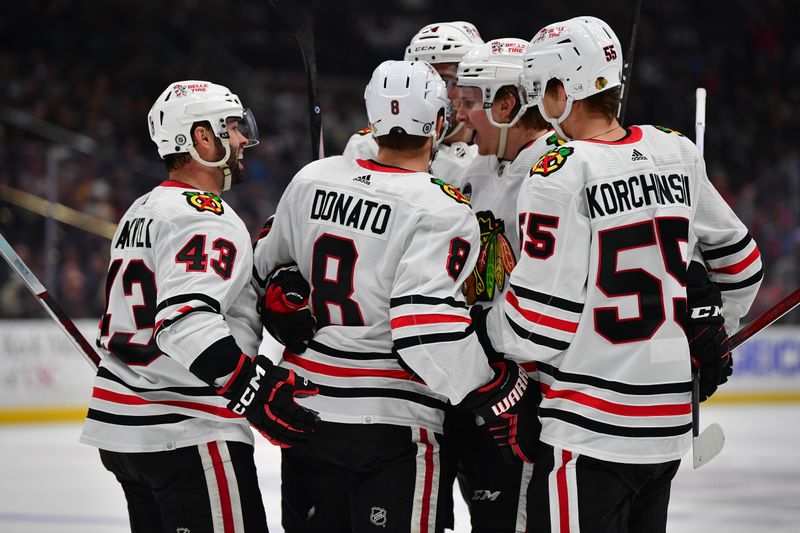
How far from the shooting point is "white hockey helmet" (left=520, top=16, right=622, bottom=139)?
2.53 metres

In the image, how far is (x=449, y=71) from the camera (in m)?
3.56

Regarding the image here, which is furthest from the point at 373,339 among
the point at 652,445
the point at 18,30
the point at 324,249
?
the point at 18,30

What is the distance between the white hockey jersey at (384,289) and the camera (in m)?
2.59

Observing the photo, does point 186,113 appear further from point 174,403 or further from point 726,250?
point 726,250

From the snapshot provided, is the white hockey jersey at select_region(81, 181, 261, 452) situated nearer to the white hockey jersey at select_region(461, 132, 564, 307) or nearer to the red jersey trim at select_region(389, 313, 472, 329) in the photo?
the red jersey trim at select_region(389, 313, 472, 329)

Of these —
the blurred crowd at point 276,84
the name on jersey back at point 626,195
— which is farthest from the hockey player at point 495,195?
the blurred crowd at point 276,84

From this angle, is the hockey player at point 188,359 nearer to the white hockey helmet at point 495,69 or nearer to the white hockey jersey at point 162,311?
the white hockey jersey at point 162,311

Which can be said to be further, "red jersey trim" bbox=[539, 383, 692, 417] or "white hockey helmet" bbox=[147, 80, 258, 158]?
"white hockey helmet" bbox=[147, 80, 258, 158]

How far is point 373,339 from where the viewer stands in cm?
277

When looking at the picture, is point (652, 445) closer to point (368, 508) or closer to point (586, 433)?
point (586, 433)

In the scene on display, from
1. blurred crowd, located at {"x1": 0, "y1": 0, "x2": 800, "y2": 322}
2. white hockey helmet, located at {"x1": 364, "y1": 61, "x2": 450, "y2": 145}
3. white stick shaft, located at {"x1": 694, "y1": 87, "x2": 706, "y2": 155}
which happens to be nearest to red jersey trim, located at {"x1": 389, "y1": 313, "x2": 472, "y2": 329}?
white hockey helmet, located at {"x1": 364, "y1": 61, "x2": 450, "y2": 145}

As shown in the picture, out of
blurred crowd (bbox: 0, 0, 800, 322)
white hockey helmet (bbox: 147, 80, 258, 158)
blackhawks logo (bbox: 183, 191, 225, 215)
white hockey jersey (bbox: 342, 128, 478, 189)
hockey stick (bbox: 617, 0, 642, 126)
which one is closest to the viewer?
blackhawks logo (bbox: 183, 191, 225, 215)

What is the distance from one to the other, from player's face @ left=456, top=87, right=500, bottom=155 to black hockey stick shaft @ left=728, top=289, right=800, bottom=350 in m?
0.85

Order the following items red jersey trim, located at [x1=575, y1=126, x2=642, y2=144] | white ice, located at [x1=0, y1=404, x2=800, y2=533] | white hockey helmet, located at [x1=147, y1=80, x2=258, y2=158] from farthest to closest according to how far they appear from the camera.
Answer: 1. white ice, located at [x1=0, y1=404, x2=800, y2=533]
2. white hockey helmet, located at [x1=147, y1=80, x2=258, y2=158]
3. red jersey trim, located at [x1=575, y1=126, x2=642, y2=144]
